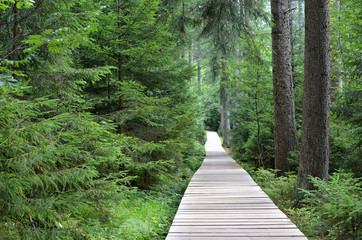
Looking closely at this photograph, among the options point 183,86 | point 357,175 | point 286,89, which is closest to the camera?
point 357,175

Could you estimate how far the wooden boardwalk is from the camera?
3461mm

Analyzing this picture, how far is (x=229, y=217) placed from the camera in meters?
4.18

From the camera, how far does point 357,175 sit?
759 cm

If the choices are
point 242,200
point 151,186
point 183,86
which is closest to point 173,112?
point 183,86

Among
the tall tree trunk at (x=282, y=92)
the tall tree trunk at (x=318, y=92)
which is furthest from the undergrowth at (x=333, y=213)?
the tall tree trunk at (x=282, y=92)

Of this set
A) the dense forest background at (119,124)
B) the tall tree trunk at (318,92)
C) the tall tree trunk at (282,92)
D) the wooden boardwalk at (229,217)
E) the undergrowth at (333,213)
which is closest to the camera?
the dense forest background at (119,124)

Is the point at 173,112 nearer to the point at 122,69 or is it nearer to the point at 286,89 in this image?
the point at 122,69

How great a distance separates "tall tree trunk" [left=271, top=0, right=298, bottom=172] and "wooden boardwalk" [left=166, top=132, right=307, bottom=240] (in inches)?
98.8

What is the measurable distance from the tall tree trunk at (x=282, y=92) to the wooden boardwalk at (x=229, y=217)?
2.51 meters

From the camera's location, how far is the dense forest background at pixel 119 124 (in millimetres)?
2518

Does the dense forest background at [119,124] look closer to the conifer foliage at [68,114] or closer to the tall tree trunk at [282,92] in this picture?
the conifer foliage at [68,114]

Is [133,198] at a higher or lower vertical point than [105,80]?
lower

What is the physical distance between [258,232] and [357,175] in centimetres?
579

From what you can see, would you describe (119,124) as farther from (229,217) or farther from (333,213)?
(333,213)
